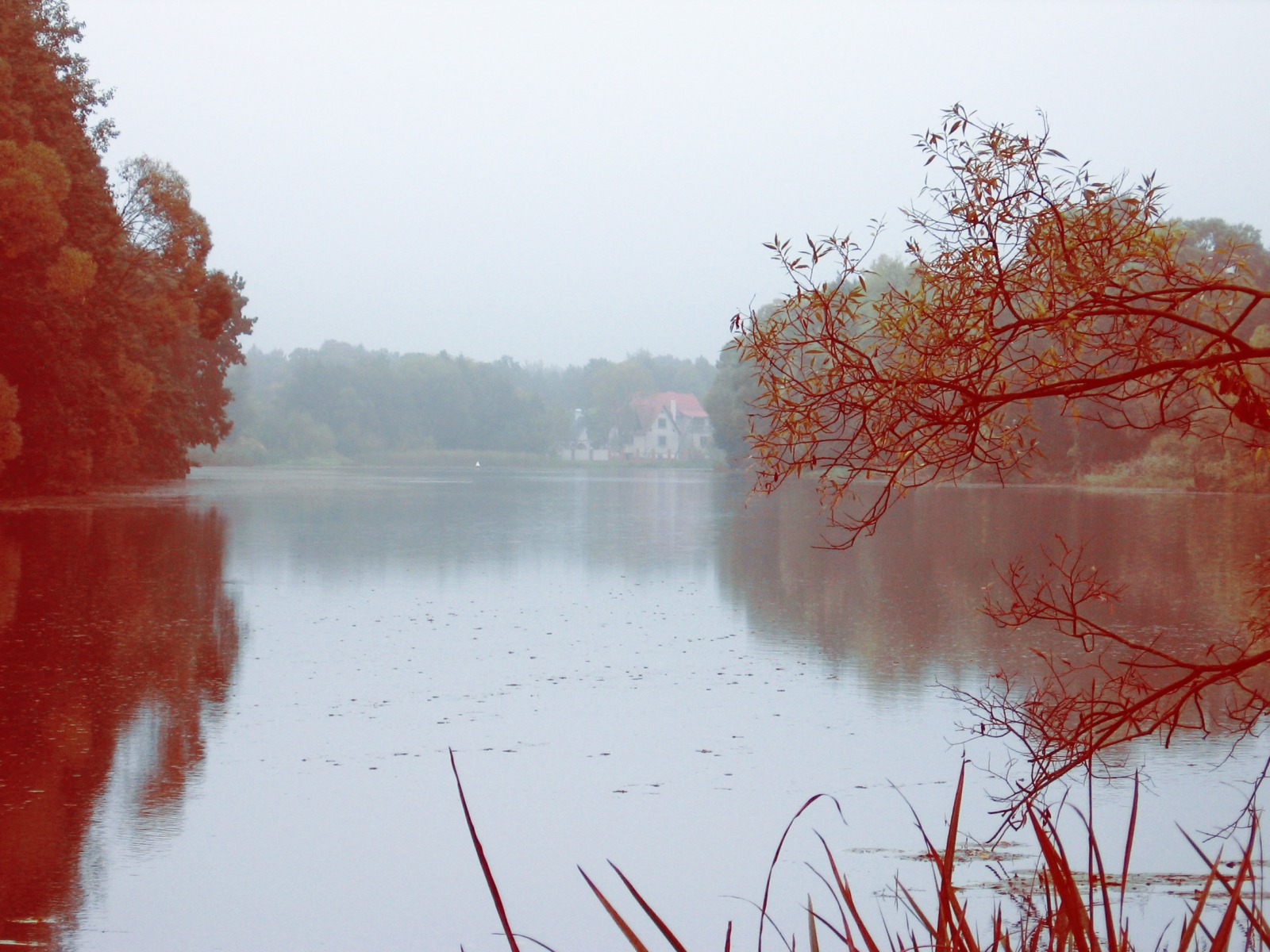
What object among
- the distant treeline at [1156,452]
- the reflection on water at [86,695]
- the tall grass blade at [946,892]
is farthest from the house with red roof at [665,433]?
the tall grass blade at [946,892]

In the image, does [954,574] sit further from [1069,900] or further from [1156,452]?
[1156,452]

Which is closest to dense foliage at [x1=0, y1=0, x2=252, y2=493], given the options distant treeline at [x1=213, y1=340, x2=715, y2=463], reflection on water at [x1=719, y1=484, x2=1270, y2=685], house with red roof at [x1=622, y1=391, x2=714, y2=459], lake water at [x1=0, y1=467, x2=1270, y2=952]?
lake water at [x1=0, y1=467, x2=1270, y2=952]

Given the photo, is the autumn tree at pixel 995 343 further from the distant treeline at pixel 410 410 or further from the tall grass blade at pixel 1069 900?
the distant treeline at pixel 410 410

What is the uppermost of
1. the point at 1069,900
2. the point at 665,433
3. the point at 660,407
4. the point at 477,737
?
the point at 660,407

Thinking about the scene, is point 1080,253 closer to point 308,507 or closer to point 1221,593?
point 1221,593

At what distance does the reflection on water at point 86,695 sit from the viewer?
5.44m

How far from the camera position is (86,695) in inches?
357

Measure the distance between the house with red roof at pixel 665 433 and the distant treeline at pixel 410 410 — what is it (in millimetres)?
1791

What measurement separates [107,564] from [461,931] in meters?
14.8

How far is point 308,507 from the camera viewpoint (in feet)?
121

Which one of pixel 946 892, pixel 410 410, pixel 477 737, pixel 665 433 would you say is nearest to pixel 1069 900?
pixel 946 892

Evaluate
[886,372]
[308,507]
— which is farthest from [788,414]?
[308,507]

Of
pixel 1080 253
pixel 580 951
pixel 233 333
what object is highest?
pixel 233 333

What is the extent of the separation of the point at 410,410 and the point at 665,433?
90.2 feet
